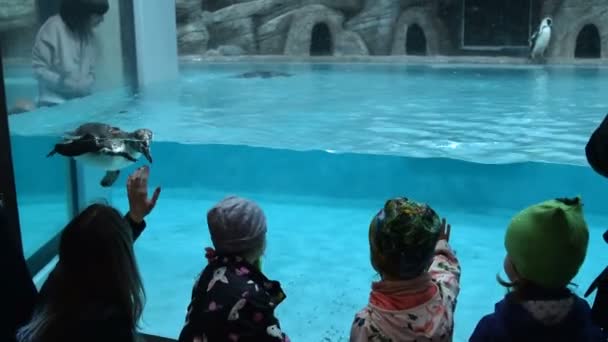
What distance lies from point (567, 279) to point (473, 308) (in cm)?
129

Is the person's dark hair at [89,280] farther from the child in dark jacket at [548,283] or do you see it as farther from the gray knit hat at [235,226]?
the child in dark jacket at [548,283]

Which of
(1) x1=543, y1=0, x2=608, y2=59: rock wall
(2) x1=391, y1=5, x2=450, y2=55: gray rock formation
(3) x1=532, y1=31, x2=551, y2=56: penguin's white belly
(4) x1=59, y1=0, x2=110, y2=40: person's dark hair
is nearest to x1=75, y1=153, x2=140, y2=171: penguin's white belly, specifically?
(4) x1=59, y1=0, x2=110, y2=40: person's dark hair

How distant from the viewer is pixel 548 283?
3.15 ft

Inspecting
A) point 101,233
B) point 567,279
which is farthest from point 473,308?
point 101,233

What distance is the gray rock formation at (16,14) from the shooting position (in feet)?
6.75

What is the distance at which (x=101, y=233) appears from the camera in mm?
943

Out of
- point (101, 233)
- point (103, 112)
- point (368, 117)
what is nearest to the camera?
point (101, 233)

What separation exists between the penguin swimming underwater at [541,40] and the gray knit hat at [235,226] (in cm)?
1004

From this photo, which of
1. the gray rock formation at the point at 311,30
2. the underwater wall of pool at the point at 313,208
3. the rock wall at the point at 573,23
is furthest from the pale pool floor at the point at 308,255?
the gray rock formation at the point at 311,30

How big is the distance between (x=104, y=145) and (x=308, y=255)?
62.1 inches

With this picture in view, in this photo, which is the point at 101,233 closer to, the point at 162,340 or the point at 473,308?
the point at 162,340

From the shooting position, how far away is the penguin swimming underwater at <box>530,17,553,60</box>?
10.1 meters

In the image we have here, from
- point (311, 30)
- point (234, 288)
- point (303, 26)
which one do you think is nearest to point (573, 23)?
point (311, 30)

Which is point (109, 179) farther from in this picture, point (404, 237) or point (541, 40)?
point (541, 40)
